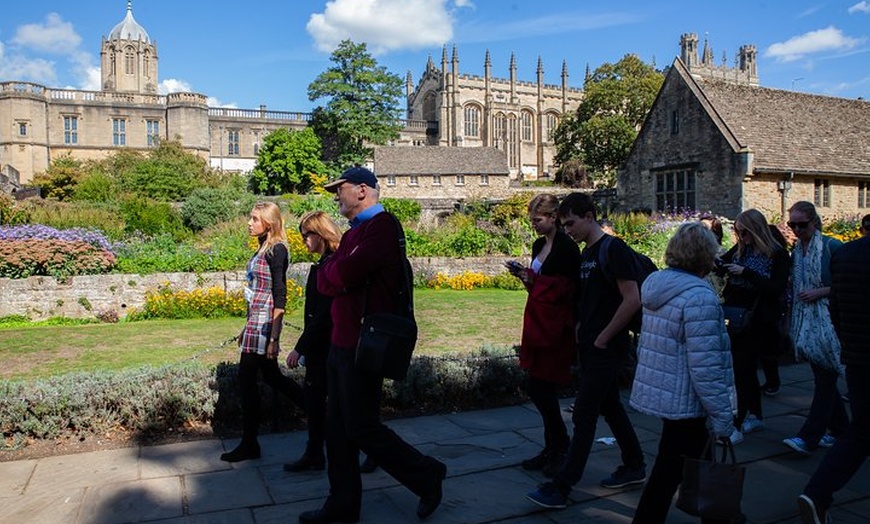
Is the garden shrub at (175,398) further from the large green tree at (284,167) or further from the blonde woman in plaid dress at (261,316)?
the large green tree at (284,167)

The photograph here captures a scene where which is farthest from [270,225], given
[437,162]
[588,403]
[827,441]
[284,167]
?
[284,167]

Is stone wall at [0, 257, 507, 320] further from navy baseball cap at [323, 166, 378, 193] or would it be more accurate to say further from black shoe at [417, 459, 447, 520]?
black shoe at [417, 459, 447, 520]

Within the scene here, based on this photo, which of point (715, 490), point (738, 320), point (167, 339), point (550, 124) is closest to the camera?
point (715, 490)

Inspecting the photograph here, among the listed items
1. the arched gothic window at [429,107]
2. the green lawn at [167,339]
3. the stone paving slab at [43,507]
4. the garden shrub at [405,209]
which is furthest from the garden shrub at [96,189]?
the arched gothic window at [429,107]

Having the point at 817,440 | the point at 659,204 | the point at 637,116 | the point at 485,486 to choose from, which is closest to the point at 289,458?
the point at 485,486

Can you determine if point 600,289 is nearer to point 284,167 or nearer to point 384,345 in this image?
point 384,345

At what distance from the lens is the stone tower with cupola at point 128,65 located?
7412 centimetres

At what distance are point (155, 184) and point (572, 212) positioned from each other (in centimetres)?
4258

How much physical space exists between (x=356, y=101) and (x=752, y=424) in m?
55.0

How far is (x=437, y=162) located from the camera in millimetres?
49906

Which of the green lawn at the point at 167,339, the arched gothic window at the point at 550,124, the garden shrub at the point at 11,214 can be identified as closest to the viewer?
the green lawn at the point at 167,339

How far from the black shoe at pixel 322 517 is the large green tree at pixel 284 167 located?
4914cm

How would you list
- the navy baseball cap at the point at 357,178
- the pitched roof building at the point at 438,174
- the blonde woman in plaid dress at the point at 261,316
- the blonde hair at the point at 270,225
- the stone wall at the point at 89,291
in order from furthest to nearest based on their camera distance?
the pitched roof building at the point at 438,174
the stone wall at the point at 89,291
the blonde hair at the point at 270,225
the blonde woman in plaid dress at the point at 261,316
the navy baseball cap at the point at 357,178

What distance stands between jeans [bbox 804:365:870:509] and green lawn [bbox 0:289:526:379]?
5.28 metres
